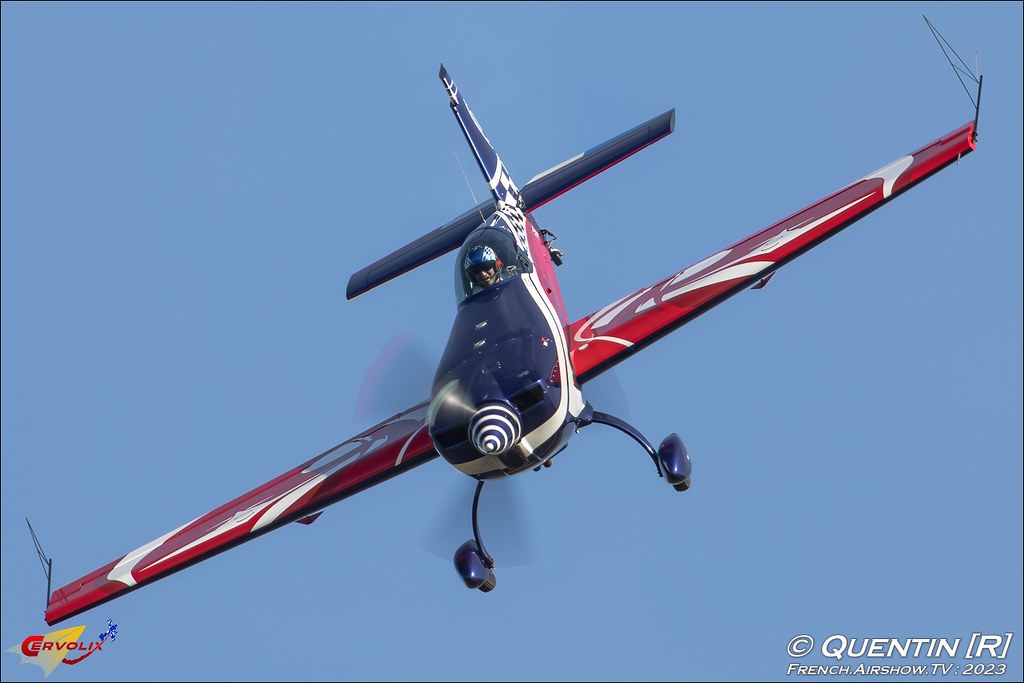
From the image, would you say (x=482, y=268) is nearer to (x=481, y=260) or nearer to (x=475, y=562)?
(x=481, y=260)

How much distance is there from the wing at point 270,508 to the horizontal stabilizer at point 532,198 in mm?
4469

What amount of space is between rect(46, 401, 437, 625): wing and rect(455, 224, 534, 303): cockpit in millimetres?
2899

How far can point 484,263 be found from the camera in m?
26.0

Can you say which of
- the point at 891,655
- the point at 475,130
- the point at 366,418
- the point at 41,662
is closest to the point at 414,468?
the point at 366,418

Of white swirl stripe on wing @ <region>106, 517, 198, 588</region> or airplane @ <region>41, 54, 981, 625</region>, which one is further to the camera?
white swirl stripe on wing @ <region>106, 517, 198, 588</region>

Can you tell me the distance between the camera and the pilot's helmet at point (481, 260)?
26000 mm

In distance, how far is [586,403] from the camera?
2542 cm

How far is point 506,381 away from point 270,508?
662 cm

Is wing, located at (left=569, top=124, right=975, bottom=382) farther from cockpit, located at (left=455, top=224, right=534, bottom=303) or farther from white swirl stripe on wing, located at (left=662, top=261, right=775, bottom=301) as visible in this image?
cockpit, located at (left=455, top=224, right=534, bottom=303)

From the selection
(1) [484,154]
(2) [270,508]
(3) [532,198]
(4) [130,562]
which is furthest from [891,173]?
(4) [130,562]

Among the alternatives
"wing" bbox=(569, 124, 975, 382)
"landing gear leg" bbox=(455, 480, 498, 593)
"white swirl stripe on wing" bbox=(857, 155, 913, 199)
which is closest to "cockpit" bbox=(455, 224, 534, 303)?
"wing" bbox=(569, 124, 975, 382)

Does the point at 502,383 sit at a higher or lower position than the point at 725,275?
higher

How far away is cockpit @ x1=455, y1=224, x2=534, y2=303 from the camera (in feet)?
85.2

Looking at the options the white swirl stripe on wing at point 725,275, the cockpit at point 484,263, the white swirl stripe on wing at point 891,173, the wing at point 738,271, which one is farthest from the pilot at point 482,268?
the white swirl stripe on wing at point 891,173
